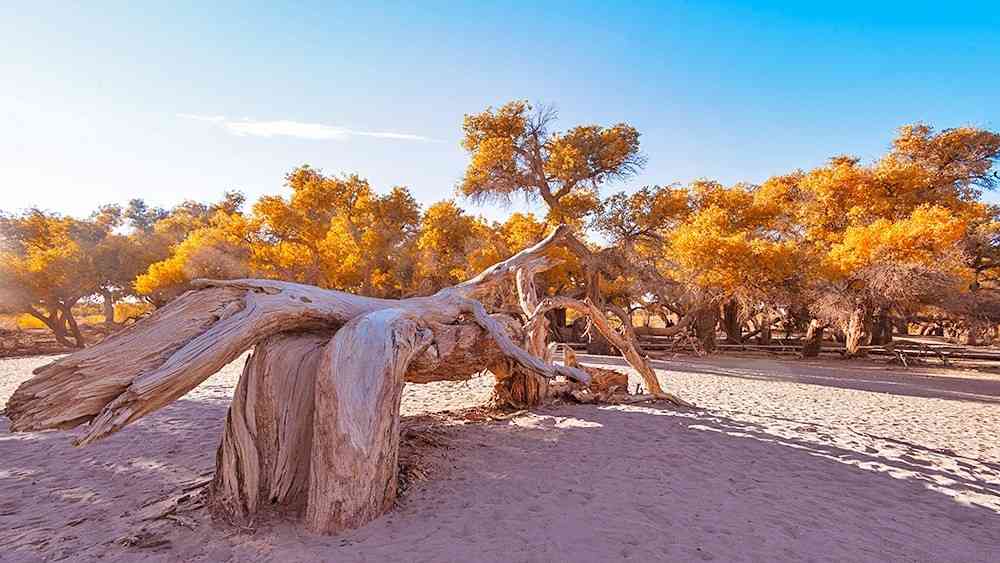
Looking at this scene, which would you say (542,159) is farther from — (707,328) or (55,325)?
(55,325)

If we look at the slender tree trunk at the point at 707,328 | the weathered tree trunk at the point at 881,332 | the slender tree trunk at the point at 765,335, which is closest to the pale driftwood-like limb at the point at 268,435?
the slender tree trunk at the point at 707,328

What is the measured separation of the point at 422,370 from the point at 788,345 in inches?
932

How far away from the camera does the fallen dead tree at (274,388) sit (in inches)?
116

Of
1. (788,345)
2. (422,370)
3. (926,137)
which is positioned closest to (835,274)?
(788,345)

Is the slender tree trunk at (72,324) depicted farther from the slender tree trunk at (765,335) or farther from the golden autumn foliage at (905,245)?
the slender tree trunk at (765,335)

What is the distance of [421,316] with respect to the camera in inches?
183

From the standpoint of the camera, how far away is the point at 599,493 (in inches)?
160

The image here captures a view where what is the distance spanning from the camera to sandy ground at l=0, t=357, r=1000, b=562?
310cm

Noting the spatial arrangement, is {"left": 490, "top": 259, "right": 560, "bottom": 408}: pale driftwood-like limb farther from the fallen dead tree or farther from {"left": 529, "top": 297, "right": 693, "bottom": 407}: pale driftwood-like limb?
the fallen dead tree

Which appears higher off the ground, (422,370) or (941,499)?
(422,370)

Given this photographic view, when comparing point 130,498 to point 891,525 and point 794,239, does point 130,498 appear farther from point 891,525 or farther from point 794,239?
point 794,239

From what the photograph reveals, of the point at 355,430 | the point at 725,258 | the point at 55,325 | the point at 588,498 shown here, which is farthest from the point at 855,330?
the point at 55,325

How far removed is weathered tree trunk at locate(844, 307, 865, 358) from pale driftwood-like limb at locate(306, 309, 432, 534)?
18810 mm

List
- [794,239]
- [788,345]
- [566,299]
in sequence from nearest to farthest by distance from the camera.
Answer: [566,299]
[794,239]
[788,345]
